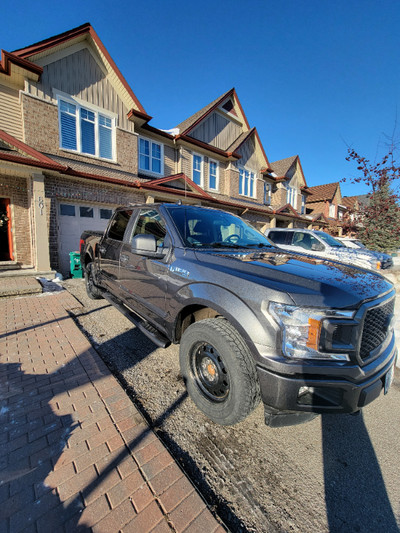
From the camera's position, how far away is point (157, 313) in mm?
2750

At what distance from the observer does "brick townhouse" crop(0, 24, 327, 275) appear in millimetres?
7520

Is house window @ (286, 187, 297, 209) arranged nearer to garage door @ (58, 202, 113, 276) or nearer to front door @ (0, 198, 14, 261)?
garage door @ (58, 202, 113, 276)

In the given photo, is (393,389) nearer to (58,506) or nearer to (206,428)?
(206,428)

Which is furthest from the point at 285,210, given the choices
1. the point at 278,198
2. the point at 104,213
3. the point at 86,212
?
the point at 86,212

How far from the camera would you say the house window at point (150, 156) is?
11150 mm

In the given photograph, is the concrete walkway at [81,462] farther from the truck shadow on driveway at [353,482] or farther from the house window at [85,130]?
the house window at [85,130]

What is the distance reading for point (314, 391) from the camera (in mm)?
Result: 1592

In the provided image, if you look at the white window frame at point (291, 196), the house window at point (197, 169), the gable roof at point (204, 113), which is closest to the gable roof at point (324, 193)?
the white window frame at point (291, 196)

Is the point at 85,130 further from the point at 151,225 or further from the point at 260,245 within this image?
the point at 260,245

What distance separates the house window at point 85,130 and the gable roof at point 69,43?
1.29 metres

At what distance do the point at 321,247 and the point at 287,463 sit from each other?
7149mm

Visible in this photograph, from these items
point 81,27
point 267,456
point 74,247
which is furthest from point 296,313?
point 81,27

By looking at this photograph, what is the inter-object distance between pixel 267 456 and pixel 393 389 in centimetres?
208

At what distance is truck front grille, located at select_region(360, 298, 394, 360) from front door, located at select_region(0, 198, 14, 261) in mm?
10364
